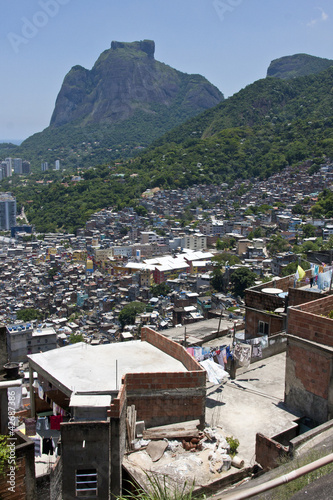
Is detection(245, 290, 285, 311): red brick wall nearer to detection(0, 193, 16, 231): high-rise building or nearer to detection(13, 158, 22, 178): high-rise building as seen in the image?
detection(0, 193, 16, 231): high-rise building

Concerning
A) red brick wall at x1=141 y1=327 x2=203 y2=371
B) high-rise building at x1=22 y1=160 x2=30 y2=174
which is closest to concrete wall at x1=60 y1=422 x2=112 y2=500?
red brick wall at x1=141 y1=327 x2=203 y2=371

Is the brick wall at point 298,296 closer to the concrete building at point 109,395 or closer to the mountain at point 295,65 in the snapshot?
the concrete building at point 109,395


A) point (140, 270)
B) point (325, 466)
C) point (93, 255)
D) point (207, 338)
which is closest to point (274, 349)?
point (207, 338)

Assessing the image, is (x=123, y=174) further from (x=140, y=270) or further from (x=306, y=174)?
(x=140, y=270)

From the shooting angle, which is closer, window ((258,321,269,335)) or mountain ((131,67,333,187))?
window ((258,321,269,335))

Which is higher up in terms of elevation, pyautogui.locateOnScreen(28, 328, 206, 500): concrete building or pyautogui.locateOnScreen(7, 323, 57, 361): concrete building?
pyautogui.locateOnScreen(28, 328, 206, 500): concrete building

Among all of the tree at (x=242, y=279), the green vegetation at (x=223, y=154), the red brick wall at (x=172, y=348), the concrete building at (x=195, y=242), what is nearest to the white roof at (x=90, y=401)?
the red brick wall at (x=172, y=348)
